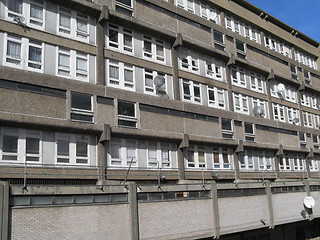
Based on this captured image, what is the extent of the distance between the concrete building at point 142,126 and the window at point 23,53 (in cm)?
5

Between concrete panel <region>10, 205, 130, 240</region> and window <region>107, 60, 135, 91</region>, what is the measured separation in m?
8.08

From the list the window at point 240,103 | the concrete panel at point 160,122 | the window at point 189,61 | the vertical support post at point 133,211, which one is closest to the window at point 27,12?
the concrete panel at point 160,122

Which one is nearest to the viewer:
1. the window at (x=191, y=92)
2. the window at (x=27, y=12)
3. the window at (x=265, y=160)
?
the window at (x=27, y=12)

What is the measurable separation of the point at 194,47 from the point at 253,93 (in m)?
7.91

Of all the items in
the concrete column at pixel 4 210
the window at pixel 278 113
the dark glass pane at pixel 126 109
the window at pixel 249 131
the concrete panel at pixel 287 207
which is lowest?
the concrete panel at pixel 287 207

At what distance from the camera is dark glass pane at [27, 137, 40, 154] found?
17.4 m

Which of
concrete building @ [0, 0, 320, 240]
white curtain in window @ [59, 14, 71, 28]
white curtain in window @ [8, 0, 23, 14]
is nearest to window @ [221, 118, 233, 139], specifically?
concrete building @ [0, 0, 320, 240]

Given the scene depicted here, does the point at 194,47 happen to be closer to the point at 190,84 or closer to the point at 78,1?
the point at 190,84

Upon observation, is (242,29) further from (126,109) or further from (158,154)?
(126,109)

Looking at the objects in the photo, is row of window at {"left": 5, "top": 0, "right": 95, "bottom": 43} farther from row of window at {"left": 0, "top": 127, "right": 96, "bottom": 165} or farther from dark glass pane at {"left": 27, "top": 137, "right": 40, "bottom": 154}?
dark glass pane at {"left": 27, "top": 137, "right": 40, "bottom": 154}

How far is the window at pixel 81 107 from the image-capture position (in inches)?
747

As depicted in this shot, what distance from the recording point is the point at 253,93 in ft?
101

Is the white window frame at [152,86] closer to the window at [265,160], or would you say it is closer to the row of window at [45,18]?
the row of window at [45,18]

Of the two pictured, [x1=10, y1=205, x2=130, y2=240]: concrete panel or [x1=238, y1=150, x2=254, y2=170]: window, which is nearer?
[x1=10, y1=205, x2=130, y2=240]: concrete panel
